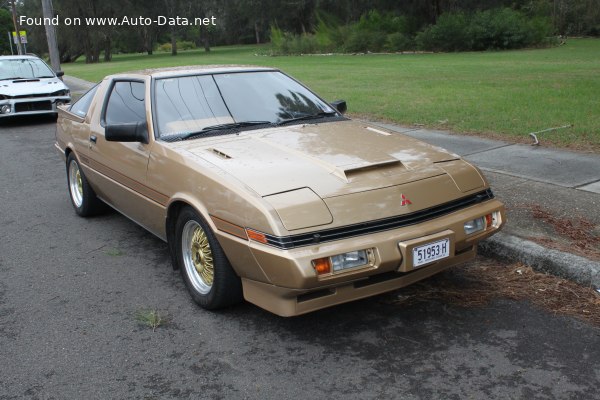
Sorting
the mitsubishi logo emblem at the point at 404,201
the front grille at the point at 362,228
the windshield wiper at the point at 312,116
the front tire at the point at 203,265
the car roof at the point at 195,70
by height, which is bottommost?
the front tire at the point at 203,265

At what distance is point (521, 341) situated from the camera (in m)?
3.48

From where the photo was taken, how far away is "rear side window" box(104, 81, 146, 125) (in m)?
4.93

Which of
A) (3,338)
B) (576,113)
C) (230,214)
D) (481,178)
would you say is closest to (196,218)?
(230,214)

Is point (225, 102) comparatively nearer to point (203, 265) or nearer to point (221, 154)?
point (221, 154)

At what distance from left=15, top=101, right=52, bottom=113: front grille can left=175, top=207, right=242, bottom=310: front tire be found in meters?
10.5

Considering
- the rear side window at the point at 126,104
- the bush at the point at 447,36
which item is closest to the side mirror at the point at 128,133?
the rear side window at the point at 126,104

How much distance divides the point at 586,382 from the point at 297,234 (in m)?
1.61

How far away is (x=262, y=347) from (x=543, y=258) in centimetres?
217

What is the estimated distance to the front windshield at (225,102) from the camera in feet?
15.1

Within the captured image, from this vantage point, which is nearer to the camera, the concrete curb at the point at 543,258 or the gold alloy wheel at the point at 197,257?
the gold alloy wheel at the point at 197,257

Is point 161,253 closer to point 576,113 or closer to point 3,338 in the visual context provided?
point 3,338

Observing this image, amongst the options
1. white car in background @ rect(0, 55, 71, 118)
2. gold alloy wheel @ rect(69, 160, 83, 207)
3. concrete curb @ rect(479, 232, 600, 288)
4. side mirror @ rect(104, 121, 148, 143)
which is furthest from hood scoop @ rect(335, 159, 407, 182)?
white car in background @ rect(0, 55, 71, 118)

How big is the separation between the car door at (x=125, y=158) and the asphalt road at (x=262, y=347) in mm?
549

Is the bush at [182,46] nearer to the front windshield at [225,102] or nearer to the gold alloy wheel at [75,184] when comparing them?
the gold alloy wheel at [75,184]
